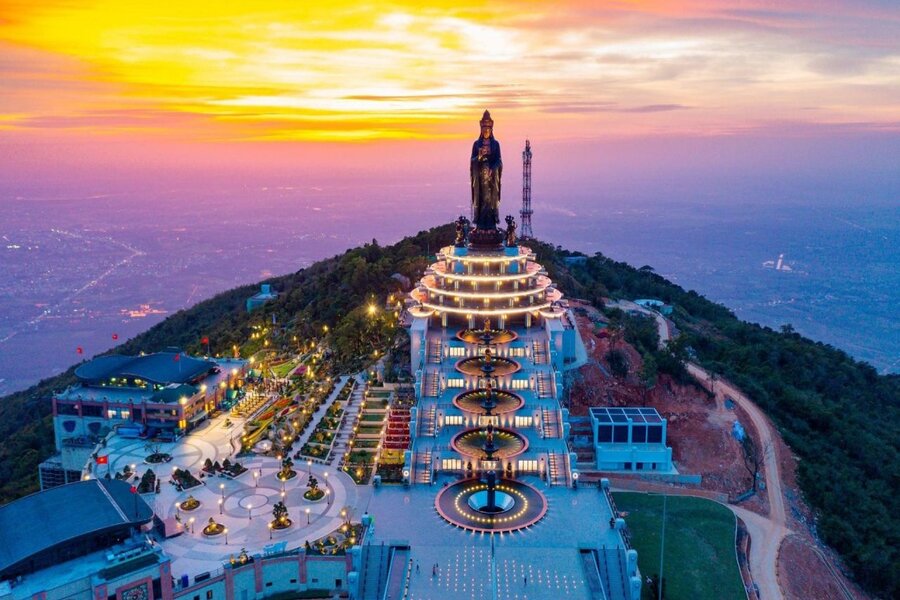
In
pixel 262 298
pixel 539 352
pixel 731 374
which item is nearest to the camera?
pixel 539 352

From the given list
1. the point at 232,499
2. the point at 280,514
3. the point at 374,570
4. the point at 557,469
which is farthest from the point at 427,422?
the point at 232,499

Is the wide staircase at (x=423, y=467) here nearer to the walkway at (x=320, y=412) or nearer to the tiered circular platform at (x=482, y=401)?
the tiered circular platform at (x=482, y=401)

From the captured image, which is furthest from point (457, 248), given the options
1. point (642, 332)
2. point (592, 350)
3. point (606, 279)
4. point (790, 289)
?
point (790, 289)

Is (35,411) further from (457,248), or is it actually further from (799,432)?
(799,432)

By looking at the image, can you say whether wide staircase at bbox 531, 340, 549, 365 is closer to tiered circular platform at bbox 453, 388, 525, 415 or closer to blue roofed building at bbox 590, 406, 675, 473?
blue roofed building at bbox 590, 406, 675, 473

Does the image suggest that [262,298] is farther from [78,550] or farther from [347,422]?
[78,550]

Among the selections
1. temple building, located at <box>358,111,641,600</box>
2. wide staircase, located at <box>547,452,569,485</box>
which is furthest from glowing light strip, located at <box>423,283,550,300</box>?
wide staircase, located at <box>547,452,569,485</box>
